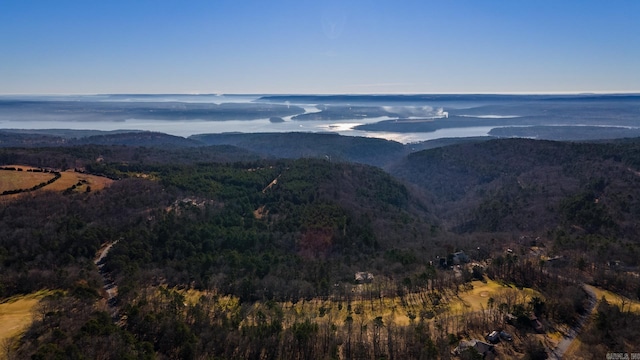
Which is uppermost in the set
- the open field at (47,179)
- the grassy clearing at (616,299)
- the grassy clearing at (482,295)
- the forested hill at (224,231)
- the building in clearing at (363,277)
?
the open field at (47,179)

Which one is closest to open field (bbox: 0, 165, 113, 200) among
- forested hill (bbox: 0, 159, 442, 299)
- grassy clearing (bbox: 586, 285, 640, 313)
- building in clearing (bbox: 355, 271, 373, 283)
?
forested hill (bbox: 0, 159, 442, 299)

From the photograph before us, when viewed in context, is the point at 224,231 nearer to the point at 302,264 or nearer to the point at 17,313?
the point at 302,264

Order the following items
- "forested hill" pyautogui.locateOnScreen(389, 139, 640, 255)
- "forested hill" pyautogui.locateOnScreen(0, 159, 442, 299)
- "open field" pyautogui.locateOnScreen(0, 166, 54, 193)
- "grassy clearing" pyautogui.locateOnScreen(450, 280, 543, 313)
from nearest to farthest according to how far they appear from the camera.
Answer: "grassy clearing" pyautogui.locateOnScreen(450, 280, 543, 313), "forested hill" pyautogui.locateOnScreen(0, 159, 442, 299), "open field" pyautogui.locateOnScreen(0, 166, 54, 193), "forested hill" pyautogui.locateOnScreen(389, 139, 640, 255)

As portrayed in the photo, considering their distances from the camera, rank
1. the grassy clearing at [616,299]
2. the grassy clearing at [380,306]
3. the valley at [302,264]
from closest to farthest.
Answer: the valley at [302,264] < the grassy clearing at [380,306] < the grassy clearing at [616,299]

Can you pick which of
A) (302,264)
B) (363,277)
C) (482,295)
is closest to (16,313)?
(302,264)

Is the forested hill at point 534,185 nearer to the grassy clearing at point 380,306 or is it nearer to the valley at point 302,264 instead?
the valley at point 302,264

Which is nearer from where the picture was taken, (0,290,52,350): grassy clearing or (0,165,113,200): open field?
(0,290,52,350): grassy clearing

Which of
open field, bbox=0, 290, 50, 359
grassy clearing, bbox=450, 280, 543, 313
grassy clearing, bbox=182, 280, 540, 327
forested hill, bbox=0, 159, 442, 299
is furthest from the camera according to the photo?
forested hill, bbox=0, 159, 442, 299

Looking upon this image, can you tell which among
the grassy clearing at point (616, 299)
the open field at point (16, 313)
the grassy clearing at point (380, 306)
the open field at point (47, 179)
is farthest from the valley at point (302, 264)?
the open field at point (16, 313)

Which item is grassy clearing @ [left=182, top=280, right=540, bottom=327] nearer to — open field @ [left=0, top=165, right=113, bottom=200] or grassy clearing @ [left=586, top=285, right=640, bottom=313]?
grassy clearing @ [left=586, top=285, right=640, bottom=313]
